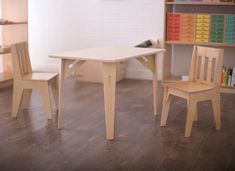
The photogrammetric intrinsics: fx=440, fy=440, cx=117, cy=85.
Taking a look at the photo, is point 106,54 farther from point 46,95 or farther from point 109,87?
point 46,95

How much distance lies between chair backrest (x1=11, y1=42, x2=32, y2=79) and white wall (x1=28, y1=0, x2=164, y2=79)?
2.20m

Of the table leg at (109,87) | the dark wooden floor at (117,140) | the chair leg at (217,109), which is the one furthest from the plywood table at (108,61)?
the chair leg at (217,109)

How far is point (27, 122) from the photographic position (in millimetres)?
4105

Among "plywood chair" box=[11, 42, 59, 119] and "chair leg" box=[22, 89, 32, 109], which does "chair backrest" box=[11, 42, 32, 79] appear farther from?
"chair leg" box=[22, 89, 32, 109]

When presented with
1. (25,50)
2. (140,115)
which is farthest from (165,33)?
(25,50)

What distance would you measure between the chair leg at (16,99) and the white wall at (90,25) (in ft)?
8.06

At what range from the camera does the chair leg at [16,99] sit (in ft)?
13.8

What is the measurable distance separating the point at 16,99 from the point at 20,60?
1.24 feet

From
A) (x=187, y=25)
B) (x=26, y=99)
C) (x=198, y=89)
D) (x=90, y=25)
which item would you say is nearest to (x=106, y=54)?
(x=198, y=89)

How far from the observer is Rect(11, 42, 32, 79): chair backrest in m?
4.15

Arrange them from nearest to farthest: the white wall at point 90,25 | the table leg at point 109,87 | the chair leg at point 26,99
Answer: the table leg at point 109,87 < the chair leg at point 26,99 < the white wall at point 90,25

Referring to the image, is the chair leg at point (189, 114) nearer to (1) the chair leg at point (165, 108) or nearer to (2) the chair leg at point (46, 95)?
(1) the chair leg at point (165, 108)

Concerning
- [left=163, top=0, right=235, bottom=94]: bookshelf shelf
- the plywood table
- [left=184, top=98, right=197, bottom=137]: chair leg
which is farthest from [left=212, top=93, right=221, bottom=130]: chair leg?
[left=163, top=0, right=235, bottom=94]: bookshelf shelf

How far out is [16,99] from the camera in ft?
13.9
